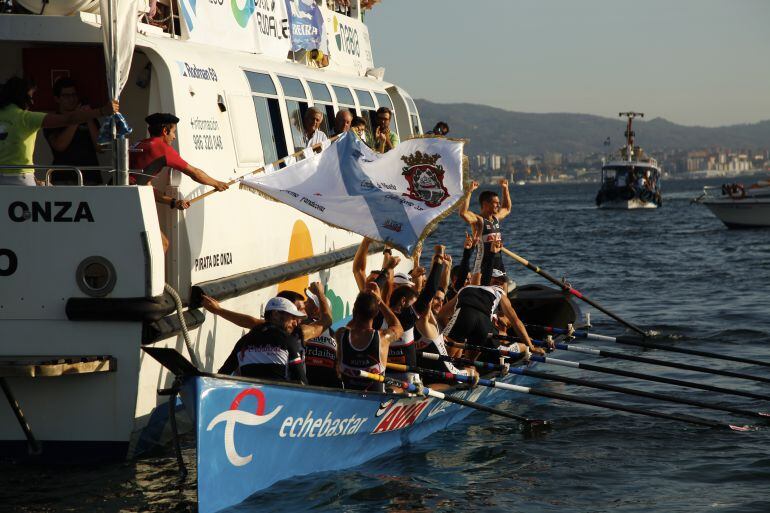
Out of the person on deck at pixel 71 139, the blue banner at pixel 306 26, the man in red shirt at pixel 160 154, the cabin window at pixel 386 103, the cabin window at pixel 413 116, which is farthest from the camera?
the cabin window at pixel 413 116

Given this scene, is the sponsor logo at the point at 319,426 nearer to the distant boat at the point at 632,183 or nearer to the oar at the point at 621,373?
the oar at the point at 621,373

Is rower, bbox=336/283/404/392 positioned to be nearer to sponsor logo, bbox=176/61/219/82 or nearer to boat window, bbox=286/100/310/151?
sponsor logo, bbox=176/61/219/82

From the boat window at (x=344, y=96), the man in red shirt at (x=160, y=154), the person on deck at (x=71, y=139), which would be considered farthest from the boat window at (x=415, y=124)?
the man in red shirt at (x=160, y=154)

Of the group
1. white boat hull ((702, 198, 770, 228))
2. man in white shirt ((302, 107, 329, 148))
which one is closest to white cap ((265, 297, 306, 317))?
man in white shirt ((302, 107, 329, 148))

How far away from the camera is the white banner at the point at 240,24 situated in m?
11.4

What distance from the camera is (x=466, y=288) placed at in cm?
1306

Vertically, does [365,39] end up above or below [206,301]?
above

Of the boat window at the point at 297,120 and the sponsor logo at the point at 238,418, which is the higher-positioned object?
the boat window at the point at 297,120

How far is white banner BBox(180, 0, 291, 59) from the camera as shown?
450 inches

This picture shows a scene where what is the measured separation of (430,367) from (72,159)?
14.2ft

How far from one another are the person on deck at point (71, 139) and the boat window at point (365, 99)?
5.69m

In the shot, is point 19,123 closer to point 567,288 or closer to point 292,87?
point 292,87

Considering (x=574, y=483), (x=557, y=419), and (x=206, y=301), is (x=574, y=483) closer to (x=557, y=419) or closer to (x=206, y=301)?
(x=557, y=419)

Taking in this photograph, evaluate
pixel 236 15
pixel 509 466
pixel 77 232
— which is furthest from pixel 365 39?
pixel 77 232
